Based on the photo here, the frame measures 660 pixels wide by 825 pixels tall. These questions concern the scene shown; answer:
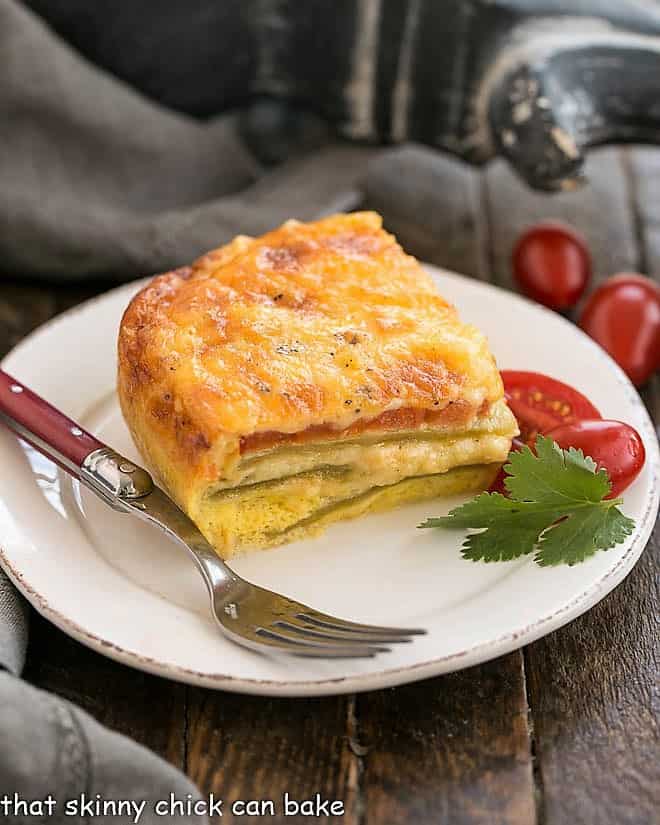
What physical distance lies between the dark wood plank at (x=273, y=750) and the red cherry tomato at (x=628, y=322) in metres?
1.85

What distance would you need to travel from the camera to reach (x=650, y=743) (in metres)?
2.66

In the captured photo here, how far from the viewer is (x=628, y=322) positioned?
401cm

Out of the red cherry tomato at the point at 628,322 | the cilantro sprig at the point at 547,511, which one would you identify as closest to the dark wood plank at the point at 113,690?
the cilantro sprig at the point at 547,511

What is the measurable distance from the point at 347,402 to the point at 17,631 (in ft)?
3.29

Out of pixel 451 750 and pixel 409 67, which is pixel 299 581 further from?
pixel 409 67

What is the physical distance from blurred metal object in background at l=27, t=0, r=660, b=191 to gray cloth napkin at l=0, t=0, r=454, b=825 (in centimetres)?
13

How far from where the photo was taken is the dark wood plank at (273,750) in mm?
2510

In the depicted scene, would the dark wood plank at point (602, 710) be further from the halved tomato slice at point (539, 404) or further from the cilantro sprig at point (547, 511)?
the halved tomato slice at point (539, 404)

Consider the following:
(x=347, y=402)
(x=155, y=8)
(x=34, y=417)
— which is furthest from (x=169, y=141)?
(x=347, y=402)

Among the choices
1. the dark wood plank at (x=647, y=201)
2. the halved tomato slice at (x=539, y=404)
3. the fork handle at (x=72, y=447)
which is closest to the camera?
the fork handle at (x=72, y=447)

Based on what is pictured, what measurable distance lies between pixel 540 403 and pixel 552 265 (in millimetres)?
1090

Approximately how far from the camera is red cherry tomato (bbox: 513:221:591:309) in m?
4.30

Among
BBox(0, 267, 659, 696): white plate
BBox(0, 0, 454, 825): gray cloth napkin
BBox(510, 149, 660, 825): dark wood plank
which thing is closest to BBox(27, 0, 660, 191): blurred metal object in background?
BBox(0, 0, 454, 825): gray cloth napkin

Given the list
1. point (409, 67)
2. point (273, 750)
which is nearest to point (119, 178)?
point (409, 67)
